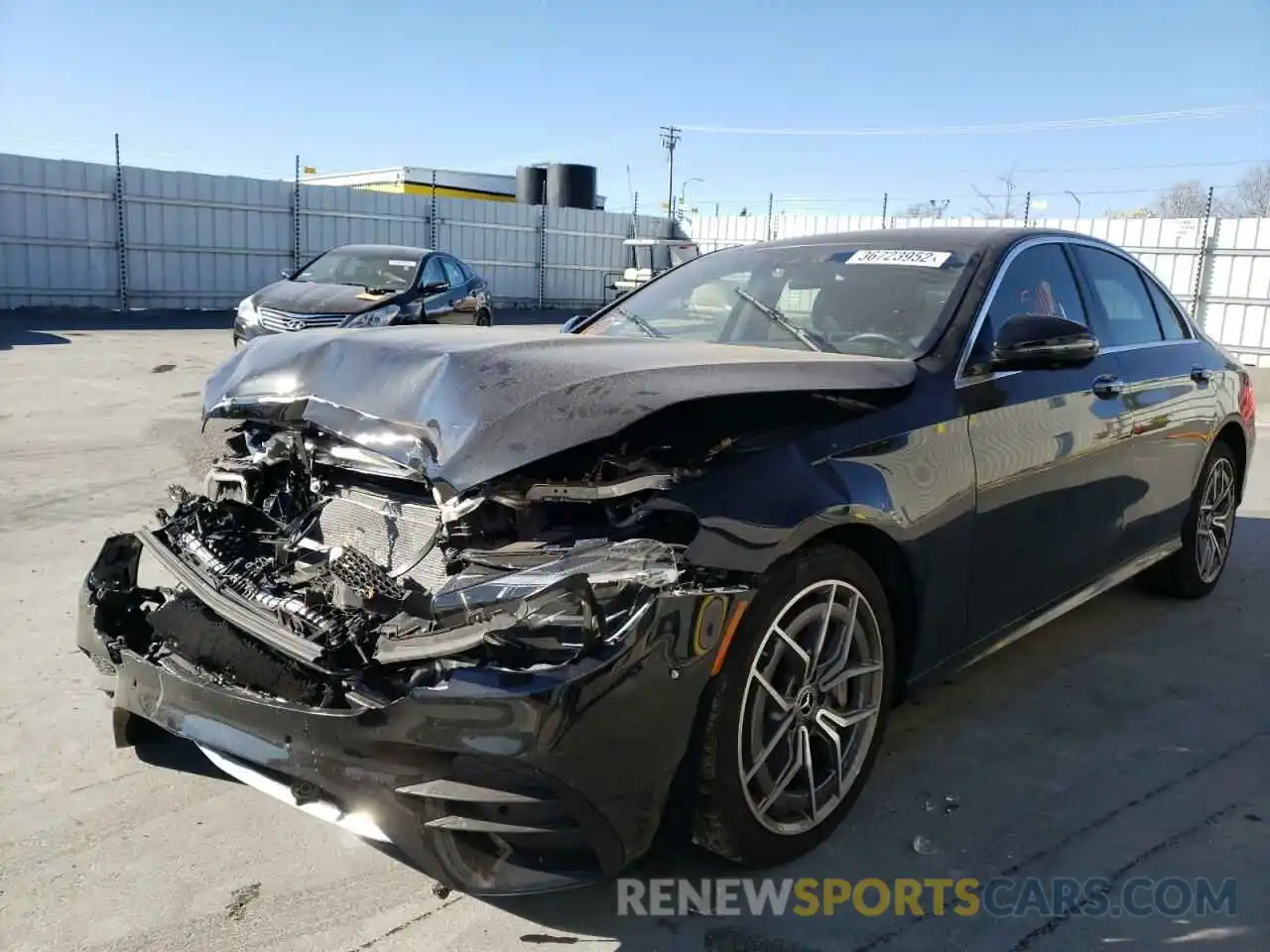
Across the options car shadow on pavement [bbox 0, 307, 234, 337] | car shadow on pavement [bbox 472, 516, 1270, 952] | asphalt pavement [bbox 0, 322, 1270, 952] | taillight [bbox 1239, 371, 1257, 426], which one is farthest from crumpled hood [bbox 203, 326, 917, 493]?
car shadow on pavement [bbox 0, 307, 234, 337]

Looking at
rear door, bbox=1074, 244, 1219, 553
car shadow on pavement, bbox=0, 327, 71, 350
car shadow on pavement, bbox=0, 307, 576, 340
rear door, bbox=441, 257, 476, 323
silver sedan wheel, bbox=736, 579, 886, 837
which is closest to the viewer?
silver sedan wheel, bbox=736, 579, 886, 837

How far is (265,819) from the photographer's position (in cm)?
298

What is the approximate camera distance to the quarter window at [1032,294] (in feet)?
11.4

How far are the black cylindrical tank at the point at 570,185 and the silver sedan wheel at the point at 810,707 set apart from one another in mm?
27146

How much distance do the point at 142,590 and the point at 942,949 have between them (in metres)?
2.45

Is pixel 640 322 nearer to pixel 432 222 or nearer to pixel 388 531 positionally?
pixel 388 531

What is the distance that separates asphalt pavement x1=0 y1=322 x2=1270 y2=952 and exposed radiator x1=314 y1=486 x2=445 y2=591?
0.79m

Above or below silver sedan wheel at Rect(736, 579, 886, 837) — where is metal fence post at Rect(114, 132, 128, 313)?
above

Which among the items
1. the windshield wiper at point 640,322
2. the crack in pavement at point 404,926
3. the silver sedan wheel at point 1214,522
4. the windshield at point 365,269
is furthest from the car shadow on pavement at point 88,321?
the silver sedan wheel at point 1214,522

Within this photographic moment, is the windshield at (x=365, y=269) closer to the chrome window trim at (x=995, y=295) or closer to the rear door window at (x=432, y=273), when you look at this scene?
the rear door window at (x=432, y=273)

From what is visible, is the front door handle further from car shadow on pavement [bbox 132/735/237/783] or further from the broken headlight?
the broken headlight

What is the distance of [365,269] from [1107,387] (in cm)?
979

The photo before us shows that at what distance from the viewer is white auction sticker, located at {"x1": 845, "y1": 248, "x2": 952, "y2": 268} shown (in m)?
3.80

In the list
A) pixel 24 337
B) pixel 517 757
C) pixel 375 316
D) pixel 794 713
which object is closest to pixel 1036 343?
pixel 794 713
